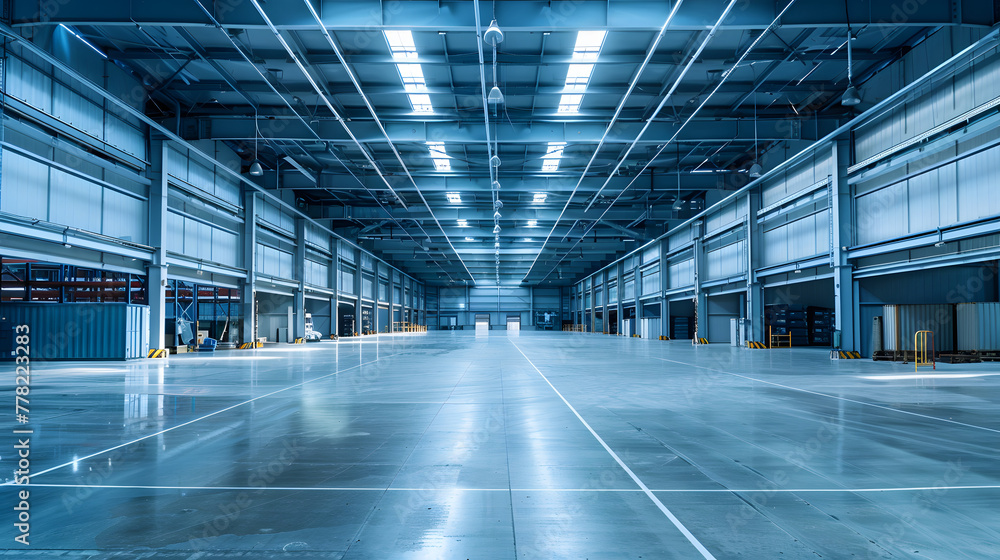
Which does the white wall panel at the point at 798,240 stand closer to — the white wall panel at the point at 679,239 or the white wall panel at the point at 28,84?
the white wall panel at the point at 679,239

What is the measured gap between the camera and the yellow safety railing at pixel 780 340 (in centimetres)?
3294

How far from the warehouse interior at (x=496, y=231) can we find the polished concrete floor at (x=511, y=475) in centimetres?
5

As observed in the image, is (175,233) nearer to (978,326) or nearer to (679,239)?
(978,326)

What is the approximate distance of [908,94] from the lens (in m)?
19.7

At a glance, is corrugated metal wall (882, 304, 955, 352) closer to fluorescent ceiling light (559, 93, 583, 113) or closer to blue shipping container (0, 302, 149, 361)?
fluorescent ceiling light (559, 93, 583, 113)

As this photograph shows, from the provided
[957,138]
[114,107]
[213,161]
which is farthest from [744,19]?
[213,161]

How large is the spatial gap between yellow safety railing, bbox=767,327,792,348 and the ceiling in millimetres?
10239

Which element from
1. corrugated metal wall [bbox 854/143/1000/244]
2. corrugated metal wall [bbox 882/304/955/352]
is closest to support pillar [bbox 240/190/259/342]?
corrugated metal wall [bbox 854/143/1000/244]

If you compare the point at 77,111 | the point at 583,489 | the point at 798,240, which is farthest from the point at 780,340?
the point at 77,111

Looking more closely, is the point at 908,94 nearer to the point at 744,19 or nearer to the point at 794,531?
the point at 744,19

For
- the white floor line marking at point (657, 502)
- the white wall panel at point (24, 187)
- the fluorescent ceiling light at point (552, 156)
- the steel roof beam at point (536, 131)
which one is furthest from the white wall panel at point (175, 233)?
the white floor line marking at point (657, 502)

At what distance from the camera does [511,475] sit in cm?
599

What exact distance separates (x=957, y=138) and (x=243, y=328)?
3355cm

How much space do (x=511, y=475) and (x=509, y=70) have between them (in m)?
16.5
